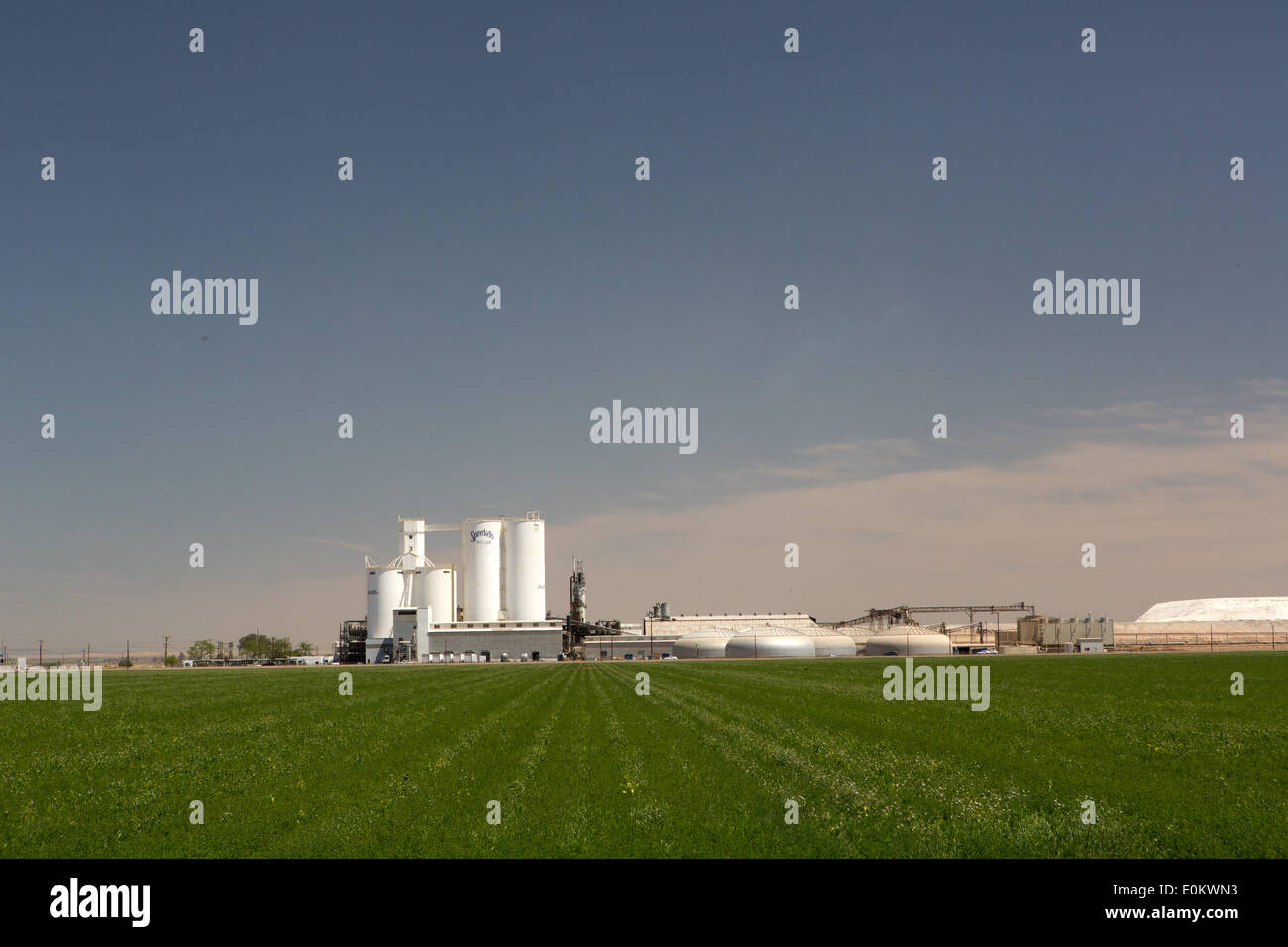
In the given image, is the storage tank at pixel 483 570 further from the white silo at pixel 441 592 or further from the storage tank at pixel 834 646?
the storage tank at pixel 834 646

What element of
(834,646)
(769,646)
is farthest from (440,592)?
(834,646)

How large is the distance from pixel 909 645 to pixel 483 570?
65954 millimetres

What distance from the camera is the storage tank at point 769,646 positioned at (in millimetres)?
135625

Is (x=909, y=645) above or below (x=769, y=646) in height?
below

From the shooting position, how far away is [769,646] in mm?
136750

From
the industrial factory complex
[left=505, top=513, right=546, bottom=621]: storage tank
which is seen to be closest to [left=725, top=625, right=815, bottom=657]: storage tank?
the industrial factory complex

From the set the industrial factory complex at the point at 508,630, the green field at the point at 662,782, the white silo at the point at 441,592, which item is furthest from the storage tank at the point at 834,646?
the green field at the point at 662,782

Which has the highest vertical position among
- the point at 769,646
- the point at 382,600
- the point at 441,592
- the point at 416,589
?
the point at 416,589

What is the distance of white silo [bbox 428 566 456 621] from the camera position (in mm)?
151875

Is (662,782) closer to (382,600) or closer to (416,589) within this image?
(382,600)
